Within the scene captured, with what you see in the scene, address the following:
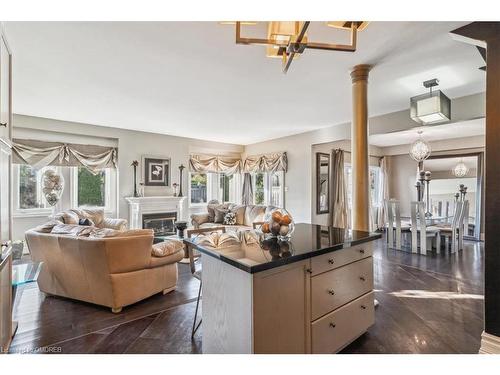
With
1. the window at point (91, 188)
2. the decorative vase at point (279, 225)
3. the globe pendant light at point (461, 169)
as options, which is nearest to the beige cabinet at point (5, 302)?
the decorative vase at point (279, 225)

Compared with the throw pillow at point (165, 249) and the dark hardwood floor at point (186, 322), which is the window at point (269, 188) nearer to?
the dark hardwood floor at point (186, 322)

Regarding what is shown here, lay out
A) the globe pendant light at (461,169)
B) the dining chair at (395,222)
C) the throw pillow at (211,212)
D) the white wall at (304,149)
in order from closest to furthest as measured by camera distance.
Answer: the white wall at (304,149), the dining chair at (395,222), the globe pendant light at (461,169), the throw pillow at (211,212)

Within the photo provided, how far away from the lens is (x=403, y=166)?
7477 millimetres

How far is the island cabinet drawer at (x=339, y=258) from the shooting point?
1.66 metres

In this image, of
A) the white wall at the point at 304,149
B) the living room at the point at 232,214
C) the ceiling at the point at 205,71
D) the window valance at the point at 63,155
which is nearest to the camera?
the living room at the point at 232,214

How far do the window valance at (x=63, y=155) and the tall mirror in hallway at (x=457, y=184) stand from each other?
7.49 m

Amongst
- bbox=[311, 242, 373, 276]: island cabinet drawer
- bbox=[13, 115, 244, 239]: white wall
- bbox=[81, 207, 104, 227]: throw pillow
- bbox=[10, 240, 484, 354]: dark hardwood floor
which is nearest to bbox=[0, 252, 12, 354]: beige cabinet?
bbox=[10, 240, 484, 354]: dark hardwood floor

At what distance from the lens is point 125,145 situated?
5.71 meters

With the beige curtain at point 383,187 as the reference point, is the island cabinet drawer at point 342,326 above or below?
below

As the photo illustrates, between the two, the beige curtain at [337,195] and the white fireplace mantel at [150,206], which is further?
the beige curtain at [337,195]

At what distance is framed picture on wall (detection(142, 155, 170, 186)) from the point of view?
236 inches

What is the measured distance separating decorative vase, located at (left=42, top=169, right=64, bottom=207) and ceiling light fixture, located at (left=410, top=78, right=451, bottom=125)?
6048 millimetres
